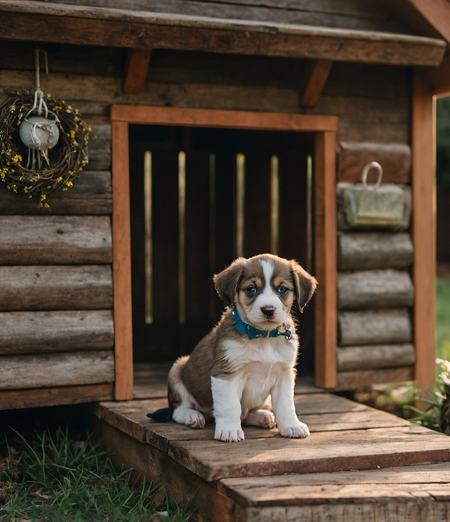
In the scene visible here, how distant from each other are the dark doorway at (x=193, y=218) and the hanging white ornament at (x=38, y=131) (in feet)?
10.1

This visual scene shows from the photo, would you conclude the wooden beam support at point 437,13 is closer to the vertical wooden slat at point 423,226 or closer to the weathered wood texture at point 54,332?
the vertical wooden slat at point 423,226

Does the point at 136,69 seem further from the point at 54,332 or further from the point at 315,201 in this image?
the point at 54,332

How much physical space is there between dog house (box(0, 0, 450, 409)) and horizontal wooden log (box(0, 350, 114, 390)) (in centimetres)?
1

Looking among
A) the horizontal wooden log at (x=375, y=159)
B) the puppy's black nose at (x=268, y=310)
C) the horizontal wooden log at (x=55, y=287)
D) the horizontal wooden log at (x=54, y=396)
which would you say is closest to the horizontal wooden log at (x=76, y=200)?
the horizontal wooden log at (x=55, y=287)

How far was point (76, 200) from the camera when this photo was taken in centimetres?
536

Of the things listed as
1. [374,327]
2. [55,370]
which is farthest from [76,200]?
[374,327]

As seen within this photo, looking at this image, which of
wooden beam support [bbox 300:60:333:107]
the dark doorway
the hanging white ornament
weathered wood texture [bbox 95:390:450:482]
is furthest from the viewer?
the dark doorway

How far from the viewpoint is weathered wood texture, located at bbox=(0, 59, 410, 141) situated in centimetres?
543

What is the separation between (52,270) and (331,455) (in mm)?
2631

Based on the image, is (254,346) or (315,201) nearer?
(254,346)

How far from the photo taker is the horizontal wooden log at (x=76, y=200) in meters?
5.19

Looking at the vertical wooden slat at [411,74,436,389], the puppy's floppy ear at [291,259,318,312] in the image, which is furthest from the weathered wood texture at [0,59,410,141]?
the puppy's floppy ear at [291,259,318,312]

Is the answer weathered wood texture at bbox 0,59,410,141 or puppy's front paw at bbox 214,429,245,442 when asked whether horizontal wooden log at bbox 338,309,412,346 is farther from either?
puppy's front paw at bbox 214,429,245,442

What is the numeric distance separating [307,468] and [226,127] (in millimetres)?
3051
